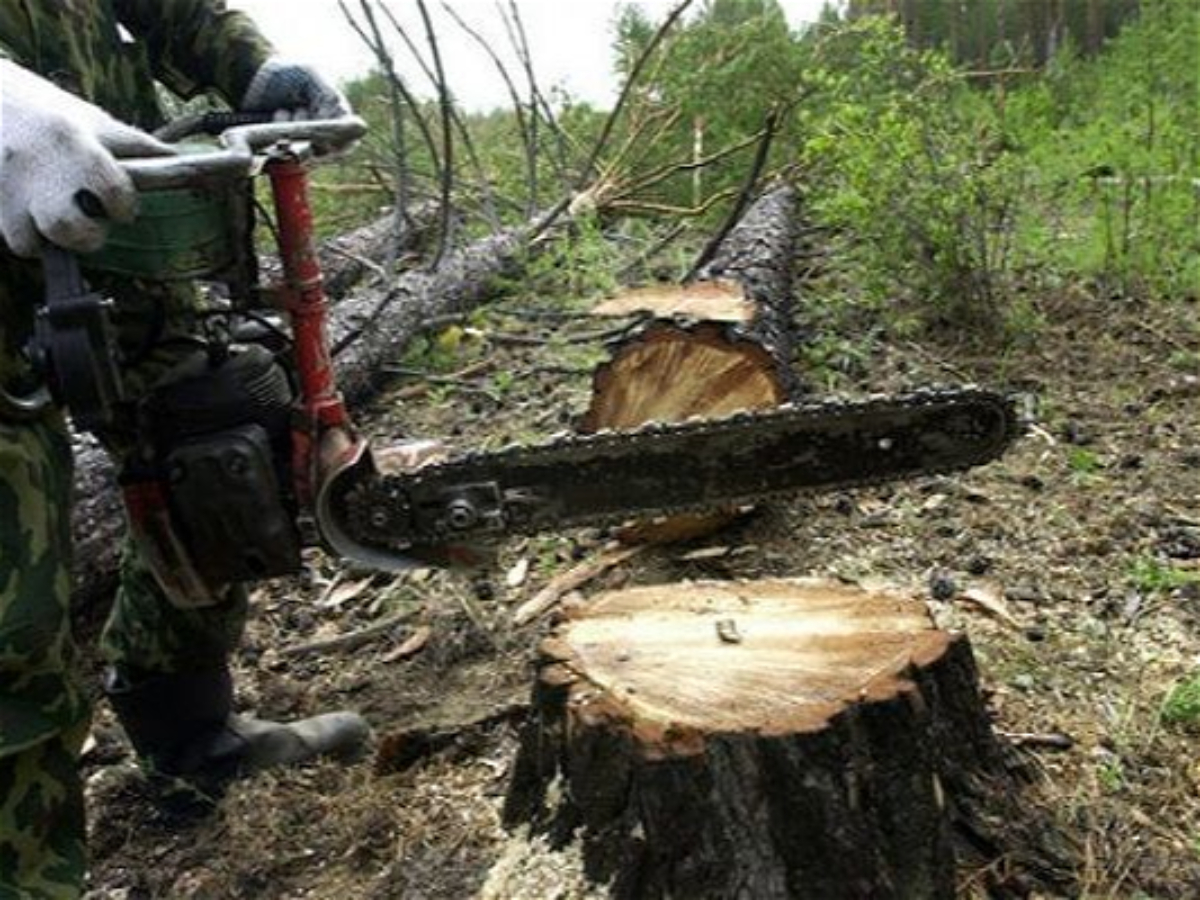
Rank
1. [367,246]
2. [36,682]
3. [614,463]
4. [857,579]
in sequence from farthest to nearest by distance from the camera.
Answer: [367,246]
[857,579]
[614,463]
[36,682]

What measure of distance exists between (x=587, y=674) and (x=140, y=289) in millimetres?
987

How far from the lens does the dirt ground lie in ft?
6.73

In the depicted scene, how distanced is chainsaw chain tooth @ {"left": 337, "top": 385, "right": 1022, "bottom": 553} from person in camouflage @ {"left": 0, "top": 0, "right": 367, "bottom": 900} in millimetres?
415

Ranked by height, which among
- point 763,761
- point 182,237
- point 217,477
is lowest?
point 763,761

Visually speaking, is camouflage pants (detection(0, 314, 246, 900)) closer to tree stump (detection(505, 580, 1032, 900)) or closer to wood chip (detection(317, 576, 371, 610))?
tree stump (detection(505, 580, 1032, 900))

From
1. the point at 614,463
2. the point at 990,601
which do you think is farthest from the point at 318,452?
the point at 990,601

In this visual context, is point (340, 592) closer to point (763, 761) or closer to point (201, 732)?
point (201, 732)

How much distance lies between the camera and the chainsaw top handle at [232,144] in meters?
1.62

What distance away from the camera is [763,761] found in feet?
5.34

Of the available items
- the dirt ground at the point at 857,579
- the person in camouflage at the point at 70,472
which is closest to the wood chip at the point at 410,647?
the dirt ground at the point at 857,579

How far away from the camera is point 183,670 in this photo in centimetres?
236

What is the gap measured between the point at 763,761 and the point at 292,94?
1.40m

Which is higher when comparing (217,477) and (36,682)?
(217,477)

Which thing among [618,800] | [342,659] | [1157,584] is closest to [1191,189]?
[1157,584]
